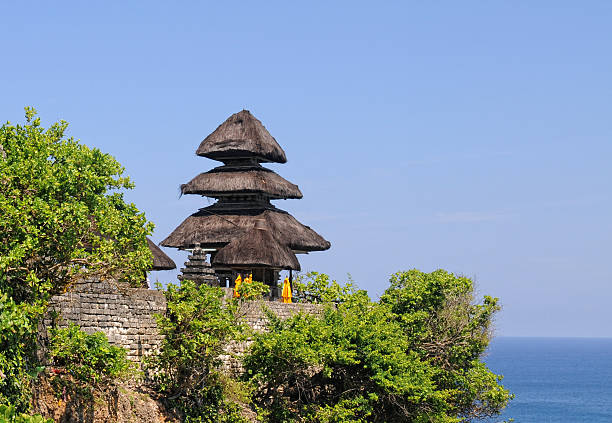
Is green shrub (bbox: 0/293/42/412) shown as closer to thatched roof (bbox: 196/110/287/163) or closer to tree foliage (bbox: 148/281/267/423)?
tree foliage (bbox: 148/281/267/423)

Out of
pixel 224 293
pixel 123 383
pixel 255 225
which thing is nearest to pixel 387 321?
pixel 255 225

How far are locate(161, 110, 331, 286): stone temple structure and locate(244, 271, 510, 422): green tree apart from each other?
310cm

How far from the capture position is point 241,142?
35.3 meters

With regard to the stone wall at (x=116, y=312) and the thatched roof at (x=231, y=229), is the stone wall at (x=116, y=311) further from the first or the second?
the thatched roof at (x=231, y=229)

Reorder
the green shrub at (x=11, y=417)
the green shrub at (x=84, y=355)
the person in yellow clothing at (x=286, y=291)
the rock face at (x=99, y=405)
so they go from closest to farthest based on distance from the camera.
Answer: the green shrub at (x=11, y=417) < the rock face at (x=99, y=405) < the green shrub at (x=84, y=355) < the person in yellow clothing at (x=286, y=291)

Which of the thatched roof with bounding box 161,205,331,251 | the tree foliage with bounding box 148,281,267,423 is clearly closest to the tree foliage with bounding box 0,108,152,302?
the tree foliage with bounding box 148,281,267,423

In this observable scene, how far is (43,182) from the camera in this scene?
1792cm

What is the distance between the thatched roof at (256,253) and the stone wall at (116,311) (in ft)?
33.9

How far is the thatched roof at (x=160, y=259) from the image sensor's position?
114 feet

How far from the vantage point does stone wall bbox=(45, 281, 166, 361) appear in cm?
1886

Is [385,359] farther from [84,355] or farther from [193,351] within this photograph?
[84,355]

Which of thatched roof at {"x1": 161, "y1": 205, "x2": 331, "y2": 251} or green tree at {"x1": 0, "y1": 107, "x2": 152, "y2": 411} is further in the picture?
thatched roof at {"x1": 161, "y1": 205, "x2": 331, "y2": 251}

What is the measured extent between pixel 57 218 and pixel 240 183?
17502mm

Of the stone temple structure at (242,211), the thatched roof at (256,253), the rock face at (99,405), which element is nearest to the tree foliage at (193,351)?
the rock face at (99,405)
